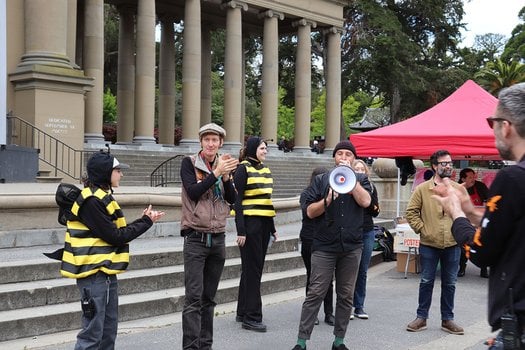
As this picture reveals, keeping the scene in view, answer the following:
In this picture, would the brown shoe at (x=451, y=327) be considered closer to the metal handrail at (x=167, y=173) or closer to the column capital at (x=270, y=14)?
the metal handrail at (x=167, y=173)

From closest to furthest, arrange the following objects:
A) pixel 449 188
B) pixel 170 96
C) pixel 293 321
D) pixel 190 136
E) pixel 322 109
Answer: pixel 449 188 < pixel 293 321 < pixel 190 136 < pixel 170 96 < pixel 322 109

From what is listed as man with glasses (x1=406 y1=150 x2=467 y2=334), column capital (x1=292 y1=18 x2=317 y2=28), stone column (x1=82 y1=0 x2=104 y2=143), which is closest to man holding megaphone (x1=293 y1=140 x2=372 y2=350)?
man with glasses (x1=406 y1=150 x2=467 y2=334)

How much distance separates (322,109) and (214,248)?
53.8 m

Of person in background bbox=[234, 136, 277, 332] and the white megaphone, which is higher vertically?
the white megaphone

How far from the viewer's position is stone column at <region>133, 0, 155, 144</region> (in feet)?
78.3

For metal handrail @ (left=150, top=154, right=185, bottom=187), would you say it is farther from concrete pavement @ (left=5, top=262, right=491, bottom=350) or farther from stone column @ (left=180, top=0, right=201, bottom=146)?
concrete pavement @ (left=5, top=262, right=491, bottom=350)

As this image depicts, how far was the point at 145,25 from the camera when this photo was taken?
2388cm

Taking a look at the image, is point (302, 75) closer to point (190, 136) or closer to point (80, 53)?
point (190, 136)

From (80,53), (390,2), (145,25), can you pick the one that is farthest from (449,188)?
(390,2)

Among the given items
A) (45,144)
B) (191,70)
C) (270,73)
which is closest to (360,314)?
(45,144)

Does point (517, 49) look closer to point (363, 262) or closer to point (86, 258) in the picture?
point (363, 262)

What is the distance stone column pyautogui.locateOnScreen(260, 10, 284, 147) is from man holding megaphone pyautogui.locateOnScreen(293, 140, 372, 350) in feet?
76.2

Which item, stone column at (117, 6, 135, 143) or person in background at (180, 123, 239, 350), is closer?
person in background at (180, 123, 239, 350)

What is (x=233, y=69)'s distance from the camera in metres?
27.4
